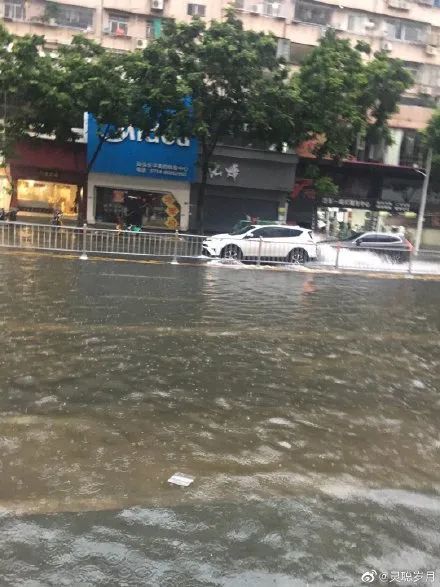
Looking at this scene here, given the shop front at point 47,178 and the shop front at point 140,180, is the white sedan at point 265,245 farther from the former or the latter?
the shop front at point 47,178

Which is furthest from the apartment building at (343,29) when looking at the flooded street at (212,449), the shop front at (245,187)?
the flooded street at (212,449)

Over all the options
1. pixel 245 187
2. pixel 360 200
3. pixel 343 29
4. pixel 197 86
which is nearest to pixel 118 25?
pixel 245 187

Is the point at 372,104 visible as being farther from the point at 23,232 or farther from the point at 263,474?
the point at 263,474

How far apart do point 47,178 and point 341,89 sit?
47.6 ft

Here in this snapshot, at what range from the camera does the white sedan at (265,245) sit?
733 inches

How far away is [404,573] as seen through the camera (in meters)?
3.00

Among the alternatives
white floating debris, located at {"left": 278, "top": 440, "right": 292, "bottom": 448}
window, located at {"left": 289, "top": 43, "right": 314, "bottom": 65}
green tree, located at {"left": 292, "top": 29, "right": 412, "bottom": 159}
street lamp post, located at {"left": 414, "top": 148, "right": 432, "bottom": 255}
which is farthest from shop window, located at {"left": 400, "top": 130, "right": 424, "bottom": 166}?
white floating debris, located at {"left": 278, "top": 440, "right": 292, "bottom": 448}

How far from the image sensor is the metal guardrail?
16.6m

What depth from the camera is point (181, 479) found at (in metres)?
3.85

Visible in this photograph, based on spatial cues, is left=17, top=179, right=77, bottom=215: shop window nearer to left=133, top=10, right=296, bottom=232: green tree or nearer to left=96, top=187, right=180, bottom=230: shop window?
left=96, top=187, right=180, bottom=230: shop window

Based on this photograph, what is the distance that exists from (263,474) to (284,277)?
1193cm

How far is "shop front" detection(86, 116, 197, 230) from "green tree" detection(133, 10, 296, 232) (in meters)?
A: 4.77

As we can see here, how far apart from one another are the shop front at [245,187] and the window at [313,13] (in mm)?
8544

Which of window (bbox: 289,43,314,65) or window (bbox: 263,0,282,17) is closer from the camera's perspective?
window (bbox: 263,0,282,17)
